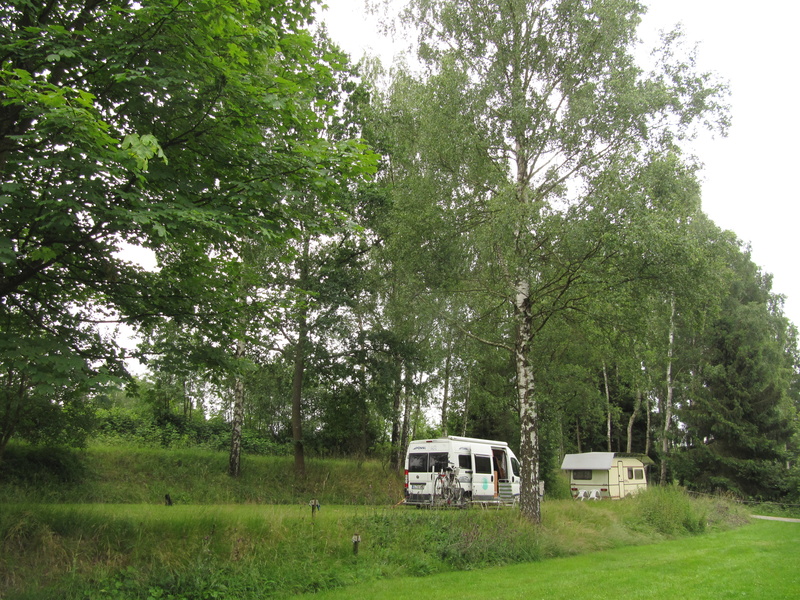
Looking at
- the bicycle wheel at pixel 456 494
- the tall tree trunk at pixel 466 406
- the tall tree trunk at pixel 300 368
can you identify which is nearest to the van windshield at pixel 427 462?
the bicycle wheel at pixel 456 494

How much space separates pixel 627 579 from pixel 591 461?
18120 mm

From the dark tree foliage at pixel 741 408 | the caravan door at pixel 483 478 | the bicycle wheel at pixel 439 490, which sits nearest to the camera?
the bicycle wheel at pixel 439 490

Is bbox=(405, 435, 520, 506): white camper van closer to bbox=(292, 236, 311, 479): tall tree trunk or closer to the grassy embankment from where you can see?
the grassy embankment

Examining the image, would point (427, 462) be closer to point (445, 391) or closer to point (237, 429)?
point (237, 429)

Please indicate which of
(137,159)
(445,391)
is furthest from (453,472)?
(137,159)

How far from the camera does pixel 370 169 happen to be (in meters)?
6.92

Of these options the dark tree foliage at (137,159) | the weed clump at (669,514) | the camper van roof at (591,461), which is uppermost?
the dark tree foliage at (137,159)

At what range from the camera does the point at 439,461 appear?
16984mm

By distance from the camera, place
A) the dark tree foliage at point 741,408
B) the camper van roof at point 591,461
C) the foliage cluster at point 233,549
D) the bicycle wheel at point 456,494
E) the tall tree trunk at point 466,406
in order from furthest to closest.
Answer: the dark tree foliage at point 741,408, the tall tree trunk at point 466,406, the camper van roof at point 591,461, the bicycle wheel at point 456,494, the foliage cluster at point 233,549

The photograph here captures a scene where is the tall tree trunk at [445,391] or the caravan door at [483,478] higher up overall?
the tall tree trunk at [445,391]

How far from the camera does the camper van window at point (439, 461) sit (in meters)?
16.9

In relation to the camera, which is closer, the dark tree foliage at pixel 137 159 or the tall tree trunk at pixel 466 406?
the dark tree foliage at pixel 137 159

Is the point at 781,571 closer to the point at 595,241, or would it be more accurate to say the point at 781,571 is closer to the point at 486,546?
the point at 486,546

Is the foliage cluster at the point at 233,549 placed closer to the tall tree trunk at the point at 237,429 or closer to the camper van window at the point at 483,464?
the camper van window at the point at 483,464
